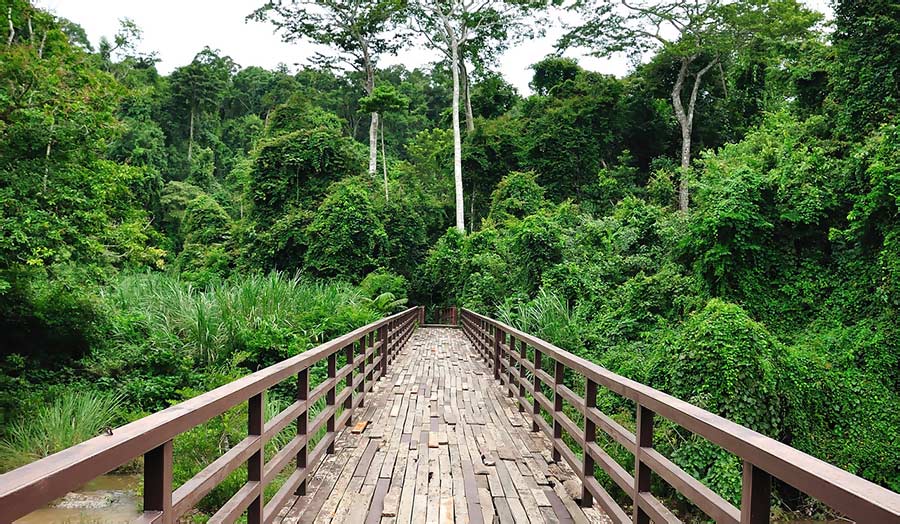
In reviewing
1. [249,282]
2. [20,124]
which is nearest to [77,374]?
[249,282]

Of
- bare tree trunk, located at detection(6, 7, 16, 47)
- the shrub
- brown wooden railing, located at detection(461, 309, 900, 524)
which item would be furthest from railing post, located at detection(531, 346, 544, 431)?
bare tree trunk, located at detection(6, 7, 16, 47)

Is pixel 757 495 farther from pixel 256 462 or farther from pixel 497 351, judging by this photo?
pixel 497 351

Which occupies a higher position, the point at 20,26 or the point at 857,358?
the point at 20,26

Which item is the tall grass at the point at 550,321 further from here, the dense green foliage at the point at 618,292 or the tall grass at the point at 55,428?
the tall grass at the point at 55,428

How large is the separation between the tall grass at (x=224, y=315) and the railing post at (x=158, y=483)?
6.62m

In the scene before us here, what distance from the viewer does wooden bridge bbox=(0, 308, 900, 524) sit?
53.8 inches

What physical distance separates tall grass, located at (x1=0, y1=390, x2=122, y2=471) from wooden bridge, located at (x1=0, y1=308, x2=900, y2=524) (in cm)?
265

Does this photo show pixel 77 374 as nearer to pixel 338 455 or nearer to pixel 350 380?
pixel 350 380

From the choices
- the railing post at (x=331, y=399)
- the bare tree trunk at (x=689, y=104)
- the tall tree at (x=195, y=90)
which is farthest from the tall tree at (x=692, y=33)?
the tall tree at (x=195, y=90)

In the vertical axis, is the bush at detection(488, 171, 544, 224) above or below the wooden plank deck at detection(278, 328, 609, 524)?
above

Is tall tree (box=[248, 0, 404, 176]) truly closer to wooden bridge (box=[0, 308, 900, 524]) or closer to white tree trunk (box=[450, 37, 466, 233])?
white tree trunk (box=[450, 37, 466, 233])

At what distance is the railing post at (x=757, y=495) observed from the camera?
1584 millimetres

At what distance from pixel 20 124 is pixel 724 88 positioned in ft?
88.1

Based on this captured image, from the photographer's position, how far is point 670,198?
2306 cm
